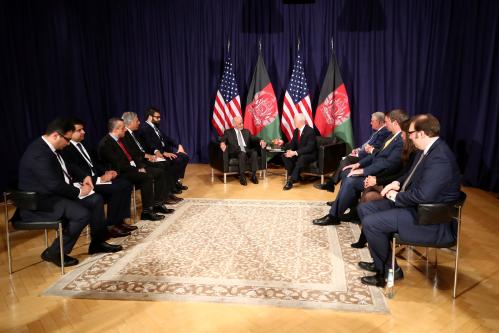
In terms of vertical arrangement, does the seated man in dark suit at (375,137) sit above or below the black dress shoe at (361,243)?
above

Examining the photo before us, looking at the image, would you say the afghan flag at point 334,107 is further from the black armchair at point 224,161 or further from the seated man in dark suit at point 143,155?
the seated man in dark suit at point 143,155

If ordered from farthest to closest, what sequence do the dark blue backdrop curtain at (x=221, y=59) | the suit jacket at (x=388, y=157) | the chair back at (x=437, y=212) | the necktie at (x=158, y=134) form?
1. the dark blue backdrop curtain at (x=221, y=59)
2. the necktie at (x=158, y=134)
3. the suit jacket at (x=388, y=157)
4. the chair back at (x=437, y=212)

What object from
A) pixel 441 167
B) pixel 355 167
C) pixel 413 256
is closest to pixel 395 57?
pixel 355 167

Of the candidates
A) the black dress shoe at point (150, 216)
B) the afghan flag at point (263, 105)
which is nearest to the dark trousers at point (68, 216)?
the black dress shoe at point (150, 216)

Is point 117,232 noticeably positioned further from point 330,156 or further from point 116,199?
point 330,156

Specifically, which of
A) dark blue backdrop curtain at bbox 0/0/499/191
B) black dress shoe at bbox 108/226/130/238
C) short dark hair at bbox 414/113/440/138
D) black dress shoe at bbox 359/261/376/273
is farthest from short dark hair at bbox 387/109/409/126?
black dress shoe at bbox 108/226/130/238

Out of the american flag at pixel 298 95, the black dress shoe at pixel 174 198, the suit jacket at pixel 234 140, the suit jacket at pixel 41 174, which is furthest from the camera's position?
the american flag at pixel 298 95

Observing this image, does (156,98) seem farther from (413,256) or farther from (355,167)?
(413,256)

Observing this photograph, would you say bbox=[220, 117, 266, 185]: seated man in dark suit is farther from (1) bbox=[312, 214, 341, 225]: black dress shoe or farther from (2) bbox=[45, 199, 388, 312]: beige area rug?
(1) bbox=[312, 214, 341, 225]: black dress shoe

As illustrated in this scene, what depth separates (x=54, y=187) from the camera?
3.75 m

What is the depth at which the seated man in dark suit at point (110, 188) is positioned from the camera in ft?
15.6

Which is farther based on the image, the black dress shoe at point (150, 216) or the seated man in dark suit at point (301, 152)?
the seated man in dark suit at point (301, 152)

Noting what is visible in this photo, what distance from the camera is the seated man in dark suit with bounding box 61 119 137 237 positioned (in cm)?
475

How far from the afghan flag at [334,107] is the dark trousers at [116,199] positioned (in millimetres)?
4877
